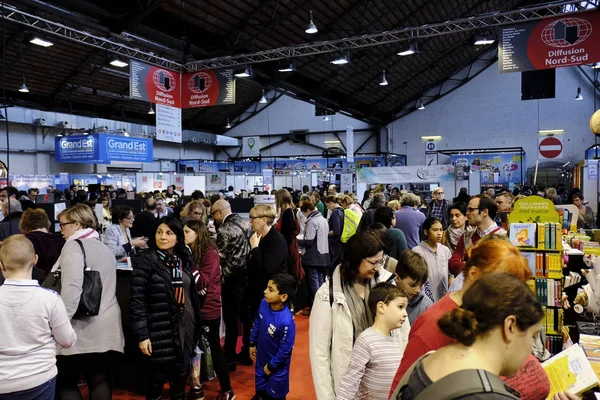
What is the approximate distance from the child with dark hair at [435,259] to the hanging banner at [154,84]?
6.81 m

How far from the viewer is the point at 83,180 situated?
1777 centimetres

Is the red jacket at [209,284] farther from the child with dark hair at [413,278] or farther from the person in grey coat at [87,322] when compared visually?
the child with dark hair at [413,278]

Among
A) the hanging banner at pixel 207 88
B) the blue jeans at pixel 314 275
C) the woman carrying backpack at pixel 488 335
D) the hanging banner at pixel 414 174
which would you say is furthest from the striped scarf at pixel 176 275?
the hanging banner at pixel 414 174

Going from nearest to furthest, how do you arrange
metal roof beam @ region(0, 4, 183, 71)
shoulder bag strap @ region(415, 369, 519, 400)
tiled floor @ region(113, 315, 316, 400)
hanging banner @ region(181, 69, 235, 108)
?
shoulder bag strap @ region(415, 369, 519, 400), tiled floor @ region(113, 315, 316, 400), metal roof beam @ region(0, 4, 183, 71), hanging banner @ region(181, 69, 235, 108)

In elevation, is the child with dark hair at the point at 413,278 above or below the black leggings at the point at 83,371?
above

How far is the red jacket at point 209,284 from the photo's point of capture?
336 cm

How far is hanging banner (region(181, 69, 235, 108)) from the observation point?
9859mm

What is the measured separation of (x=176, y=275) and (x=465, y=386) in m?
2.28

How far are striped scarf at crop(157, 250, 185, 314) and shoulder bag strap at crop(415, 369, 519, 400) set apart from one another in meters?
2.17

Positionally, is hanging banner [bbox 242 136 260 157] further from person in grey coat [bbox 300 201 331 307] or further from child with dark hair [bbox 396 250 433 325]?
child with dark hair [bbox 396 250 433 325]

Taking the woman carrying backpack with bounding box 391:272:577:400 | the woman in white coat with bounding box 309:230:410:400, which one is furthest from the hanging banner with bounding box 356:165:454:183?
the woman carrying backpack with bounding box 391:272:577:400

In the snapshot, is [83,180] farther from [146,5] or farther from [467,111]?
[467,111]

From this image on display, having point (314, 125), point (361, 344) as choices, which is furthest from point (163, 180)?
point (361, 344)

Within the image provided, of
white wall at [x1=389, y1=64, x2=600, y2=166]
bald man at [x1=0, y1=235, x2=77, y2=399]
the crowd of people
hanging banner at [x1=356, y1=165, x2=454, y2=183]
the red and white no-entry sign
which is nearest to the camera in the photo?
the crowd of people
